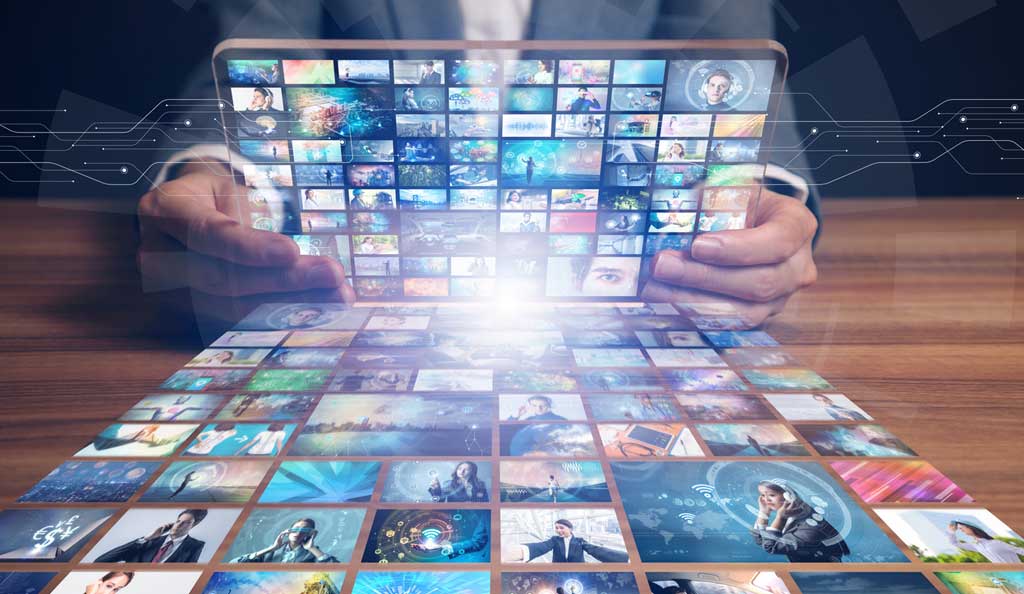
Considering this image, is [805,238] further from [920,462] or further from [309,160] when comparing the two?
[309,160]

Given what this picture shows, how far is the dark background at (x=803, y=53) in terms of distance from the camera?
3.31ft

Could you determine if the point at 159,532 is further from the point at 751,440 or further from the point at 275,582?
the point at 751,440

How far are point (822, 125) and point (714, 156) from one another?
22 cm

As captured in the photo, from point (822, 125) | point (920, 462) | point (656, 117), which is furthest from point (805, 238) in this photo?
point (920, 462)

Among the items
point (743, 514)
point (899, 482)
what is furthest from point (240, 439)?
point (899, 482)

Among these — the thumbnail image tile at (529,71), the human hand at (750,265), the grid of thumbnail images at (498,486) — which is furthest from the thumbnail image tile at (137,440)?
the human hand at (750,265)

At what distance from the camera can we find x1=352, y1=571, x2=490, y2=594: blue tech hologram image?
610 mm

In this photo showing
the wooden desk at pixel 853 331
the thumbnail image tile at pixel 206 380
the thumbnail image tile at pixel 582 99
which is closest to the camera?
the wooden desk at pixel 853 331

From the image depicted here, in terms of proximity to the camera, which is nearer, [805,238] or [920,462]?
[920,462]

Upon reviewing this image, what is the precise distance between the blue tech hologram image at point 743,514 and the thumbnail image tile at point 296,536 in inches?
13.3

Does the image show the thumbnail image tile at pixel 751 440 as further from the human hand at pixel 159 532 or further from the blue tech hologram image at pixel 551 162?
the human hand at pixel 159 532

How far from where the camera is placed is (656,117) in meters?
1.08

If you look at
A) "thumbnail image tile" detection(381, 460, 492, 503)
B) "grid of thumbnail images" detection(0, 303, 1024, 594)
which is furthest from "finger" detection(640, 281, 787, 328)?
"thumbnail image tile" detection(381, 460, 492, 503)

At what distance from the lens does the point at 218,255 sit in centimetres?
114
